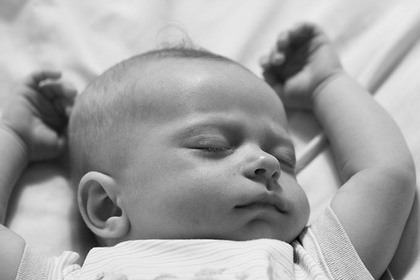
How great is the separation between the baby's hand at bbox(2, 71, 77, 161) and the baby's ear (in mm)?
226

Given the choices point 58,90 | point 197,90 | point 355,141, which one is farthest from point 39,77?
point 355,141

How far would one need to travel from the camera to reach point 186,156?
3.24 feet

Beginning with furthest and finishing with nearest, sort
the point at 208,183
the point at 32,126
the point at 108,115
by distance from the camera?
the point at 32,126
the point at 108,115
the point at 208,183

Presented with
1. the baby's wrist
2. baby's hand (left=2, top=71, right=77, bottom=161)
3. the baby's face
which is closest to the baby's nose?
the baby's face

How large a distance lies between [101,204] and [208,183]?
0.20 meters

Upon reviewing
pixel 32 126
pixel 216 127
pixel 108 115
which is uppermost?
pixel 216 127

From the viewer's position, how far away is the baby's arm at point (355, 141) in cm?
104

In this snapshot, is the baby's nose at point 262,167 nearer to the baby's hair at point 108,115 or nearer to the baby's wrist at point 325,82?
the baby's hair at point 108,115

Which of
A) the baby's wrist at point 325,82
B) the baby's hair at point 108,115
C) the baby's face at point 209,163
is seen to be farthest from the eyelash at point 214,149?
the baby's wrist at point 325,82

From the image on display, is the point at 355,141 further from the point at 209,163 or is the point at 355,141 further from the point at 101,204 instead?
the point at 101,204

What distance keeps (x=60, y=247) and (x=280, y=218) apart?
1.31 ft

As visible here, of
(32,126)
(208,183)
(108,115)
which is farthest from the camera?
(32,126)

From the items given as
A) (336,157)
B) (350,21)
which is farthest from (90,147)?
(350,21)

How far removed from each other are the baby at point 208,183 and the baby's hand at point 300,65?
0.11 m
